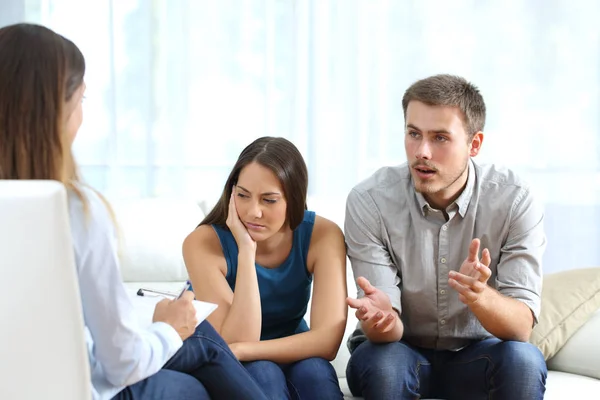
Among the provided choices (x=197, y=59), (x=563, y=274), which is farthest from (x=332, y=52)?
(x=563, y=274)

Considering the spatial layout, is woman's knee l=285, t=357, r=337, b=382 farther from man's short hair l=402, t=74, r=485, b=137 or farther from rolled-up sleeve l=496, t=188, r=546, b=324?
man's short hair l=402, t=74, r=485, b=137

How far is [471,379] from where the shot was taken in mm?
1967

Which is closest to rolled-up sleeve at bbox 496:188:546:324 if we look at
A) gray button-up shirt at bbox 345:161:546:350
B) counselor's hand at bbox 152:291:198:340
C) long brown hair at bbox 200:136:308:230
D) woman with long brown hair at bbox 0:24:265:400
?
gray button-up shirt at bbox 345:161:546:350

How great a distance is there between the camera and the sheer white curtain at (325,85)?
3754 millimetres

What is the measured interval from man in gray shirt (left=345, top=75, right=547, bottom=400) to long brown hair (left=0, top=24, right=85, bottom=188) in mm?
960

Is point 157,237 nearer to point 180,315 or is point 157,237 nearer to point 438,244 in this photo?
point 438,244

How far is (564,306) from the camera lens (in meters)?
2.32

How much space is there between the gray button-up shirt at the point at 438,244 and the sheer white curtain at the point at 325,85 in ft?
5.76

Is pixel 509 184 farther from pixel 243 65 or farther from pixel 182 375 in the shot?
pixel 243 65

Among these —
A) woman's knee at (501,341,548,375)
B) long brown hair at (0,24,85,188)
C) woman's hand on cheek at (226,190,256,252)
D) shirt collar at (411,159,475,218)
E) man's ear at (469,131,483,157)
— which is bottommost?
woman's knee at (501,341,548,375)

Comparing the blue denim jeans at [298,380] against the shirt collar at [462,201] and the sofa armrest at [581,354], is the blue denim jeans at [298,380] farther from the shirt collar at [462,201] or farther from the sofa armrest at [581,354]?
the sofa armrest at [581,354]

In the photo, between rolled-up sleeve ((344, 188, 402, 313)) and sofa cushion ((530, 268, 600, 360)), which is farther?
sofa cushion ((530, 268, 600, 360))

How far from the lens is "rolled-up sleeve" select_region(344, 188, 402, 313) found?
2.05 metres

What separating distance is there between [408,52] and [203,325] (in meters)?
2.67
